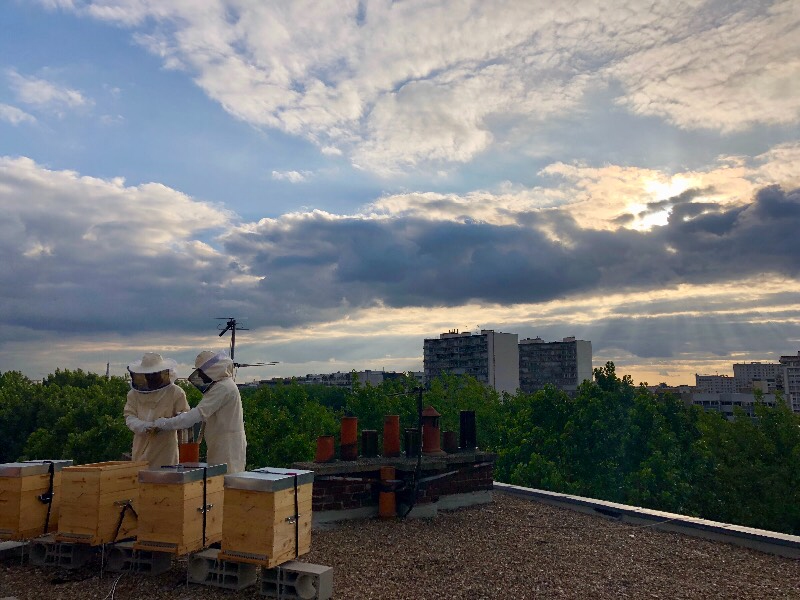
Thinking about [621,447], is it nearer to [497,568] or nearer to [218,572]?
[497,568]

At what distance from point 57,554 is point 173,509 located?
1.95 m

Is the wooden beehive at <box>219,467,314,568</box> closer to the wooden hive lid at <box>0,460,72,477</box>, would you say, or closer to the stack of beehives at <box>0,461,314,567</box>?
the stack of beehives at <box>0,461,314,567</box>

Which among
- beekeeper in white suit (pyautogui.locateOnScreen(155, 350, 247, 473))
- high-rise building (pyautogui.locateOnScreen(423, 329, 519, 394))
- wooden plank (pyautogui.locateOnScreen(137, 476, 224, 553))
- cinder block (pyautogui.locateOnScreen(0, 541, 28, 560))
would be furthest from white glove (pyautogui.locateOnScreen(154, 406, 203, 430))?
high-rise building (pyautogui.locateOnScreen(423, 329, 519, 394))

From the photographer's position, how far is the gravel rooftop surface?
680 centimetres

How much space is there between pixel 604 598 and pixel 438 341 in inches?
3954

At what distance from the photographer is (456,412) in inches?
1629

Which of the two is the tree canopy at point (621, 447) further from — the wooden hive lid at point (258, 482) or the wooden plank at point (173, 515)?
the wooden hive lid at point (258, 482)

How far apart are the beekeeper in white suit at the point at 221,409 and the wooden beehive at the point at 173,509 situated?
1126mm

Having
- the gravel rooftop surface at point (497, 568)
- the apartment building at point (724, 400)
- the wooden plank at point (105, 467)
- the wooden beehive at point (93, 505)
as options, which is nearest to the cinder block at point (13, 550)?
the gravel rooftop surface at point (497, 568)

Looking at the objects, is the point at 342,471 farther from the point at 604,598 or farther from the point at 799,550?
the point at 799,550

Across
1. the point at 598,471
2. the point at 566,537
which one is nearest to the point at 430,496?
the point at 566,537

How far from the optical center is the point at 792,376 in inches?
4053

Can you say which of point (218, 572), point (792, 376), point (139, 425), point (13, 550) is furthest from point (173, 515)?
point (792, 376)

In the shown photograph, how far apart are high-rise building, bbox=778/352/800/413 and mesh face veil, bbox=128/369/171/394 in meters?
105
